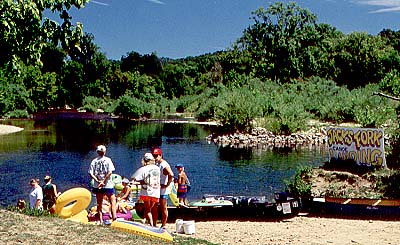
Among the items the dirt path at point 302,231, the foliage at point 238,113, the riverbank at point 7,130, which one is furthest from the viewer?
the riverbank at point 7,130

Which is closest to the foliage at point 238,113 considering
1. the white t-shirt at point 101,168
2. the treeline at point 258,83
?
the treeline at point 258,83

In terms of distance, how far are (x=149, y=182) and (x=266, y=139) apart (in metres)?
29.6

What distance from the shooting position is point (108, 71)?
319 feet

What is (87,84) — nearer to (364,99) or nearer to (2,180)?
(364,99)

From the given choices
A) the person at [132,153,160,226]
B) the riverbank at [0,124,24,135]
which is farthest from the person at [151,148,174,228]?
the riverbank at [0,124,24,135]

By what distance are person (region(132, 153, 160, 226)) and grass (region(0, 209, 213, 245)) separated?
177 centimetres

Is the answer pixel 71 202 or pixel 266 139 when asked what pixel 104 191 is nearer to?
pixel 71 202

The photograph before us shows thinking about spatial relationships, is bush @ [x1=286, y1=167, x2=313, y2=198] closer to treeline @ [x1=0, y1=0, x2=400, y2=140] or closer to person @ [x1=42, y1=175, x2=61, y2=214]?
person @ [x1=42, y1=175, x2=61, y2=214]

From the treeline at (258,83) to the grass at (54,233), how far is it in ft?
70.9

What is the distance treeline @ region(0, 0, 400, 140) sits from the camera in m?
46.5

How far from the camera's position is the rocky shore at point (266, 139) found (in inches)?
1576

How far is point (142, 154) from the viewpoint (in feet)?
110

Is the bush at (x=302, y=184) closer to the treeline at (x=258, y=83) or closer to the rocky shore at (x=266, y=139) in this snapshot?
the treeline at (x=258, y=83)

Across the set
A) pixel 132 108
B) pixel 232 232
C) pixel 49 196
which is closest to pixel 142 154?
pixel 49 196
